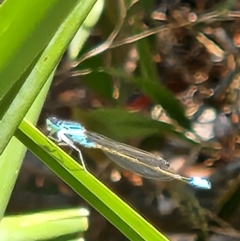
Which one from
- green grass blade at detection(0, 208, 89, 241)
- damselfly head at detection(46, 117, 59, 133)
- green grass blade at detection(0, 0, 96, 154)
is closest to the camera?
green grass blade at detection(0, 0, 96, 154)

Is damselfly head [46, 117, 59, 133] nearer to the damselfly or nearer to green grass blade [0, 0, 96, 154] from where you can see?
the damselfly

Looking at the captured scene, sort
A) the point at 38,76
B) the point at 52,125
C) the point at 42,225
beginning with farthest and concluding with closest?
the point at 52,125 < the point at 42,225 < the point at 38,76

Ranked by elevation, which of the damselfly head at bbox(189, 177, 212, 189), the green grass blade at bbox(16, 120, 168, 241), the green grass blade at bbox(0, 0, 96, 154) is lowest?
the damselfly head at bbox(189, 177, 212, 189)

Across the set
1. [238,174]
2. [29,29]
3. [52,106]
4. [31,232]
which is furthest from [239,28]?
[29,29]

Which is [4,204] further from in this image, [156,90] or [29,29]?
[156,90]

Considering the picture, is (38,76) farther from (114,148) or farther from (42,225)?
(114,148)

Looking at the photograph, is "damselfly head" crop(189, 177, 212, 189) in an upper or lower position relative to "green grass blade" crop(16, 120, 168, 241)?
lower

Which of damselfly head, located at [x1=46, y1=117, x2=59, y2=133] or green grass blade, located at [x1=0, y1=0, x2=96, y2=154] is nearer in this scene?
green grass blade, located at [x1=0, y1=0, x2=96, y2=154]

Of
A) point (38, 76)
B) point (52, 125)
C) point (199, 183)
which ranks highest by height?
point (38, 76)

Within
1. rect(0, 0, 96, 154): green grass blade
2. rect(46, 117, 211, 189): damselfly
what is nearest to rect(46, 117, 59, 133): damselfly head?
rect(46, 117, 211, 189): damselfly

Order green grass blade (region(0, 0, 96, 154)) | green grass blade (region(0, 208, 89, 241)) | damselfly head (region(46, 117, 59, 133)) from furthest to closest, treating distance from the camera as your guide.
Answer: damselfly head (region(46, 117, 59, 133)) → green grass blade (region(0, 208, 89, 241)) → green grass blade (region(0, 0, 96, 154))

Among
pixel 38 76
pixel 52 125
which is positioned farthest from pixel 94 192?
→ pixel 52 125
